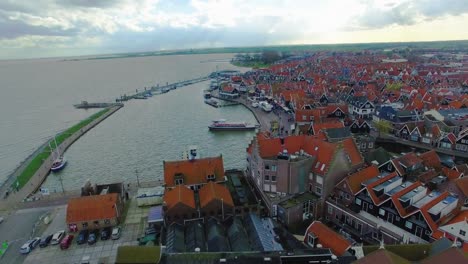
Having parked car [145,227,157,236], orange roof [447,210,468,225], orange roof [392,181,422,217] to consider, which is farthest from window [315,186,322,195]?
parked car [145,227,157,236]

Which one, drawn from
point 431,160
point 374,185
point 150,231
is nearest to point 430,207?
point 374,185

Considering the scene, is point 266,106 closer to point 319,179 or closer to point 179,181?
point 179,181

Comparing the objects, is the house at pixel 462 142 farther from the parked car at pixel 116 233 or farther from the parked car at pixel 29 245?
the parked car at pixel 29 245

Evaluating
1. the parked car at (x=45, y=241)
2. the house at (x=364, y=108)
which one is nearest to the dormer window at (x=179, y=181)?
the parked car at (x=45, y=241)

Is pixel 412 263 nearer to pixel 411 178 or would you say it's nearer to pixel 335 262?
pixel 335 262

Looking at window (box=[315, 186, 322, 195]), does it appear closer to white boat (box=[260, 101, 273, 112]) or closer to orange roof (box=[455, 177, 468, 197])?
orange roof (box=[455, 177, 468, 197])

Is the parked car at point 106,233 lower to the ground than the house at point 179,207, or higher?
lower

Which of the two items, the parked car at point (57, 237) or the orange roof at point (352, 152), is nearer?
the parked car at point (57, 237)
